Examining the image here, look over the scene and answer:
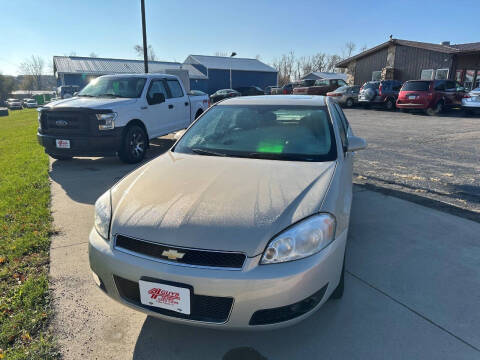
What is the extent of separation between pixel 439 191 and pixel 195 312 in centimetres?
475

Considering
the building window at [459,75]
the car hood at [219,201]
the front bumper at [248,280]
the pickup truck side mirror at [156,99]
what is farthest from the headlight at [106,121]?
the building window at [459,75]

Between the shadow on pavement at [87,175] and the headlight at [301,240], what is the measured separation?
363 centimetres

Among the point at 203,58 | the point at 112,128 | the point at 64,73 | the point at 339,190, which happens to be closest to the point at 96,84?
the point at 112,128

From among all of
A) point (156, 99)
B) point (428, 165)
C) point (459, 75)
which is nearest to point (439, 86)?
point (459, 75)

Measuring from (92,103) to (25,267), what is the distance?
418 cm

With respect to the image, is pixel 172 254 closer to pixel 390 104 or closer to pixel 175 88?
pixel 175 88

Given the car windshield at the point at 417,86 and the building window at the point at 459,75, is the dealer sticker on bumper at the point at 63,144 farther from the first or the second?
the building window at the point at 459,75

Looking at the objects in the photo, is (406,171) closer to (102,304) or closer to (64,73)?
(102,304)

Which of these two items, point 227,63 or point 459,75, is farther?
point 227,63

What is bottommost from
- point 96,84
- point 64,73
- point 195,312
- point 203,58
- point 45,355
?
point 45,355

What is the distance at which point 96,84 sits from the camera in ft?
24.5

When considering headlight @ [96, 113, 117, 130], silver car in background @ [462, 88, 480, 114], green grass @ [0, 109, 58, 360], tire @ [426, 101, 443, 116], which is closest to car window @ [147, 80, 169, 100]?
headlight @ [96, 113, 117, 130]

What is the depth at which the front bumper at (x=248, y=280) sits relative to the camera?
170 cm

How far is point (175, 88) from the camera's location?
8.30 metres
